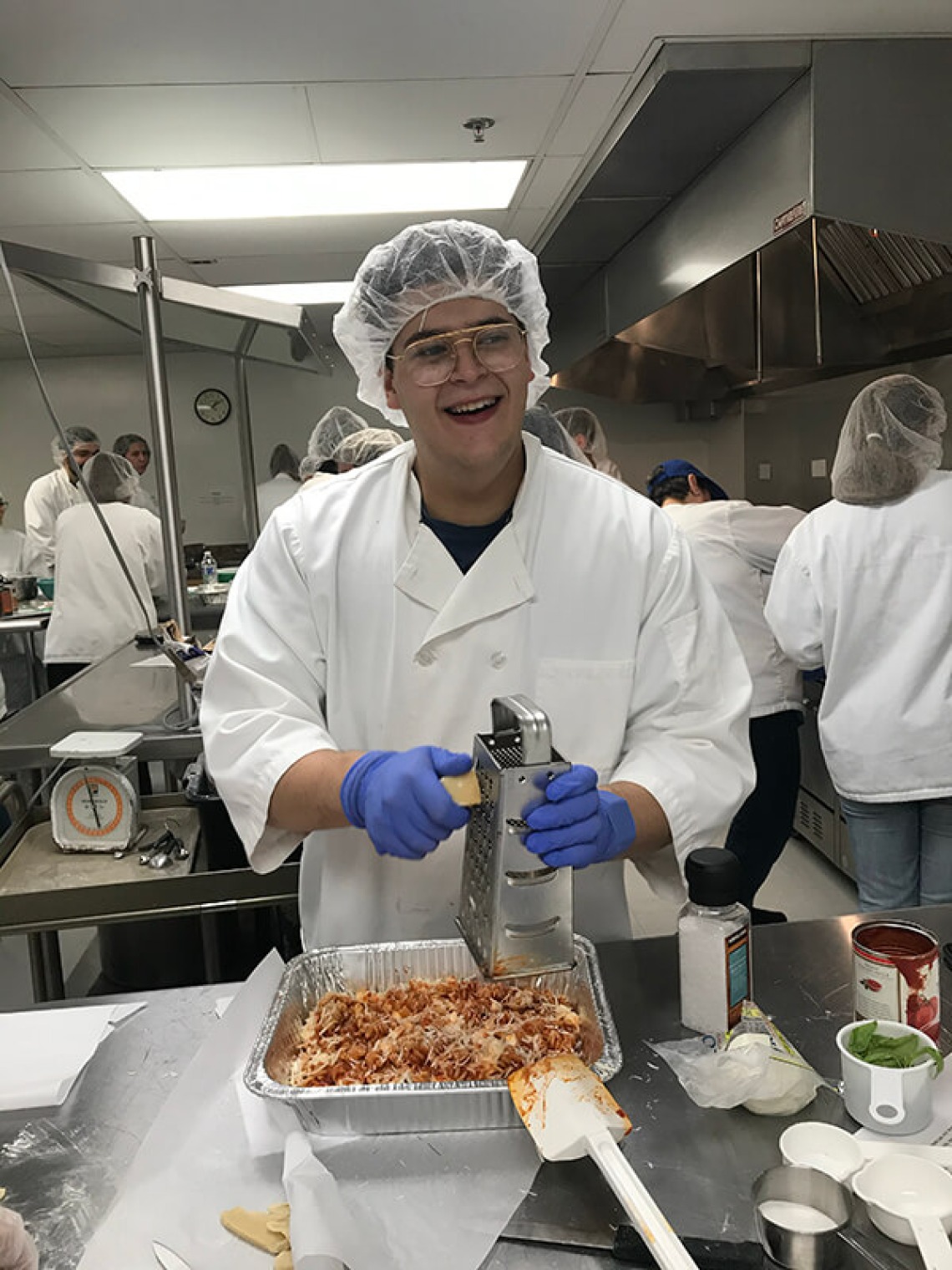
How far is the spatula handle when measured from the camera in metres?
0.71

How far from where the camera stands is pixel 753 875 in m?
3.01

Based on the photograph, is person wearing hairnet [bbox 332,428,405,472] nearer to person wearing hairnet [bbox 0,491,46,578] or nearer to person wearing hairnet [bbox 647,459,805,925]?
person wearing hairnet [bbox 647,459,805,925]

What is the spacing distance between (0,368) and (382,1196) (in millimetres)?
8548

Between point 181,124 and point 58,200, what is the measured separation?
101 centimetres

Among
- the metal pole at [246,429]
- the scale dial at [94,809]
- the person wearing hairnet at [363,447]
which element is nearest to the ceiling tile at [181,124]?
the metal pole at [246,429]

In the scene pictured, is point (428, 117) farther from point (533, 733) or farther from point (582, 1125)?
point (582, 1125)

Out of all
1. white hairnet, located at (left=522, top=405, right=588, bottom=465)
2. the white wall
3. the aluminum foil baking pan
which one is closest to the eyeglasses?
the aluminum foil baking pan

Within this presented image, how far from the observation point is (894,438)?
97.3 inches

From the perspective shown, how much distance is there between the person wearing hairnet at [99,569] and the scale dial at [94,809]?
8.31ft

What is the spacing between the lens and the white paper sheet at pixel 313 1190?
797mm

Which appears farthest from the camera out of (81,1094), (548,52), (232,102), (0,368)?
(0,368)

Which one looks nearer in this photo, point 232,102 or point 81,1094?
point 81,1094

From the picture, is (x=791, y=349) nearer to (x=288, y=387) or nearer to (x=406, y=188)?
(x=406, y=188)

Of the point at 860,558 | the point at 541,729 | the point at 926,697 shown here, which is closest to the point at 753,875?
the point at 926,697
